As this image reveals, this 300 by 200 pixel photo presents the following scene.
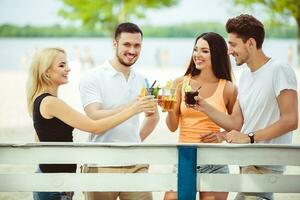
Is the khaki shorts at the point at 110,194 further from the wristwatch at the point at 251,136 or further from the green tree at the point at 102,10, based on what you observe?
the green tree at the point at 102,10

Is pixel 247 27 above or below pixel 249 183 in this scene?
above

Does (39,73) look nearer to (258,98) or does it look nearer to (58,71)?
(58,71)

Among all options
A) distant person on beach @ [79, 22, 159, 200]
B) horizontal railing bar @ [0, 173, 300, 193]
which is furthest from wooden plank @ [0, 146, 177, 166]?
distant person on beach @ [79, 22, 159, 200]

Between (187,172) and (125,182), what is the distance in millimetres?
327

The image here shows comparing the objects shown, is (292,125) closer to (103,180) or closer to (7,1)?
(103,180)

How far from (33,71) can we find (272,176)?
1.48 meters

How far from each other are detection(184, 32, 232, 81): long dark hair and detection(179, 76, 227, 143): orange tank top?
0.38ft

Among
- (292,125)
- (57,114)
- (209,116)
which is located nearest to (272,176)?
(292,125)

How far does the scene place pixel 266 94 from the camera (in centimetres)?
341

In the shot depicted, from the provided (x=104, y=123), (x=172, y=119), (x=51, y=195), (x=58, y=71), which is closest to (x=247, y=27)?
(x=172, y=119)

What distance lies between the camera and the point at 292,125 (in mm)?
3320

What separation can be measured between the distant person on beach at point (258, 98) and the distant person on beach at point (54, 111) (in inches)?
21.0

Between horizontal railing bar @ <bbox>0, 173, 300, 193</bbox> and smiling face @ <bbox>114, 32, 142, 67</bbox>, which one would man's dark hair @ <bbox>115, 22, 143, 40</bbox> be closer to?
smiling face @ <bbox>114, 32, 142, 67</bbox>

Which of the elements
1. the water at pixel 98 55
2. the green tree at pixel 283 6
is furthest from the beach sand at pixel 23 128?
the green tree at pixel 283 6
